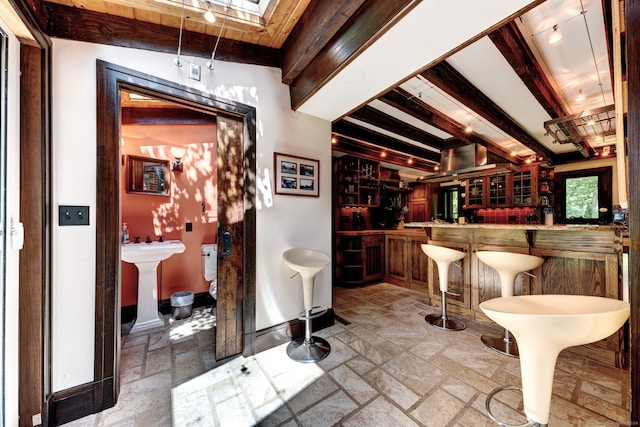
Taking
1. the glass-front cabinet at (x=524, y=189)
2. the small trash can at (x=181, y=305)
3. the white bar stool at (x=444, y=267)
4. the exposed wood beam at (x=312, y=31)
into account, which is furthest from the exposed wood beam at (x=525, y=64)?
A: the small trash can at (x=181, y=305)

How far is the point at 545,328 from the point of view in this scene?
3.30 feet

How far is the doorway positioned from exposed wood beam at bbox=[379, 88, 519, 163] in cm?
168

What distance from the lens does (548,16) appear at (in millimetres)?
1814

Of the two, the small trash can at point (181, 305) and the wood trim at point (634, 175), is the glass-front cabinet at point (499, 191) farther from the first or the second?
the small trash can at point (181, 305)

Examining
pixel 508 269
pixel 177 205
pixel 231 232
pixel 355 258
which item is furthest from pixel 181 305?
pixel 508 269

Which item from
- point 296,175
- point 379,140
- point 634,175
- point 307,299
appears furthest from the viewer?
point 379,140

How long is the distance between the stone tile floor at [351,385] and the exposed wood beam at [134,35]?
7.89 feet

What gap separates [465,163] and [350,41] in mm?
3616

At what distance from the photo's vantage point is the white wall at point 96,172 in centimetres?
146

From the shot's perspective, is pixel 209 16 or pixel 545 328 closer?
pixel 545 328

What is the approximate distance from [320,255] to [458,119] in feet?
9.91

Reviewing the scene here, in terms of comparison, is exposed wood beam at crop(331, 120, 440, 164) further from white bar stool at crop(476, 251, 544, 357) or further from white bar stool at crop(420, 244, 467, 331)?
white bar stool at crop(476, 251, 544, 357)

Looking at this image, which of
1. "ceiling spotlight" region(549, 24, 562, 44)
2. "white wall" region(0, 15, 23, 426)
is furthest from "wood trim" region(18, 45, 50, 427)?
"ceiling spotlight" region(549, 24, 562, 44)

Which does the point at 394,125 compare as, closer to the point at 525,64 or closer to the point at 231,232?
the point at 525,64
